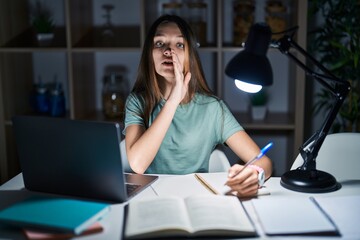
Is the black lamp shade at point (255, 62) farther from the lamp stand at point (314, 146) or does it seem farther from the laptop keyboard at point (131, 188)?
the laptop keyboard at point (131, 188)

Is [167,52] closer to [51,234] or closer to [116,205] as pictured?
[116,205]

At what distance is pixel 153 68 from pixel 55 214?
2.86 feet

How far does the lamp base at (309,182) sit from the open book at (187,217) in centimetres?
25

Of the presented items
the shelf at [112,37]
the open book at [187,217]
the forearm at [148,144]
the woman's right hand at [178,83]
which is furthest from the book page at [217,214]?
the shelf at [112,37]

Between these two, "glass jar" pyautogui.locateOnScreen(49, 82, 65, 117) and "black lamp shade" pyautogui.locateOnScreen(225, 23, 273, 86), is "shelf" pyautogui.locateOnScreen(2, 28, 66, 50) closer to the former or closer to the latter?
"glass jar" pyautogui.locateOnScreen(49, 82, 65, 117)

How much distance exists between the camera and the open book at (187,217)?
1219 millimetres

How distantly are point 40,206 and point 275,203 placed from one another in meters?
0.61

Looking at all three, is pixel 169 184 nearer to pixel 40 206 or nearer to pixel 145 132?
pixel 145 132

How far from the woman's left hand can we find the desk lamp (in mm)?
148

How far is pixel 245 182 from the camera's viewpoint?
148 cm

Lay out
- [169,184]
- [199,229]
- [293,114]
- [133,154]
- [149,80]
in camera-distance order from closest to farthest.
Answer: [199,229] → [169,184] → [133,154] → [149,80] → [293,114]

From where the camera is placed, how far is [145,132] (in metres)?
1.84

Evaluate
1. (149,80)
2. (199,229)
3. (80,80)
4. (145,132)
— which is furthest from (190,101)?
(80,80)

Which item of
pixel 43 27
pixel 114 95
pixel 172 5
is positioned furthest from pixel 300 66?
pixel 43 27
